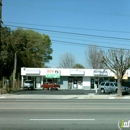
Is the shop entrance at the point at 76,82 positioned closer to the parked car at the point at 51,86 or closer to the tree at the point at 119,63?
the parked car at the point at 51,86

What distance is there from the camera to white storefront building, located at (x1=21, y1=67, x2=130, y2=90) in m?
52.3

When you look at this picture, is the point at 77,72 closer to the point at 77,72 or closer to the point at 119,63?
the point at 77,72

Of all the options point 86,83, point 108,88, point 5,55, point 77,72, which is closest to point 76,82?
point 86,83

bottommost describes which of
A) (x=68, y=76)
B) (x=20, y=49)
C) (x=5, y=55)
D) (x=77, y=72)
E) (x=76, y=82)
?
(x=76, y=82)

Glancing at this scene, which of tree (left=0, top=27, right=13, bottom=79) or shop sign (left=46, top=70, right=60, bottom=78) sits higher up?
tree (left=0, top=27, right=13, bottom=79)

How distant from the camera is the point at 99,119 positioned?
10711mm

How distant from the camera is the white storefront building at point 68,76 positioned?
5228cm

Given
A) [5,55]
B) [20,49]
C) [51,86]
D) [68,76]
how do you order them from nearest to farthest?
[51,86] → [68,76] → [5,55] → [20,49]

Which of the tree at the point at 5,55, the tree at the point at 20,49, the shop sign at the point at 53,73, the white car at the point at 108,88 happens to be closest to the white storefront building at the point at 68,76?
the shop sign at the point at 53,73

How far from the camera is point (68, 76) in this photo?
5341 centimetres

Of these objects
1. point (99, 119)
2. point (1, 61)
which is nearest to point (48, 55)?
point (1, 61)

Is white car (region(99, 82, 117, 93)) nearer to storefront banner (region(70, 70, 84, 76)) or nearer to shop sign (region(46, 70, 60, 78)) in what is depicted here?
storefront banner (region(70, 70, 84, 76))

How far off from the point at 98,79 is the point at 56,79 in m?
8.22

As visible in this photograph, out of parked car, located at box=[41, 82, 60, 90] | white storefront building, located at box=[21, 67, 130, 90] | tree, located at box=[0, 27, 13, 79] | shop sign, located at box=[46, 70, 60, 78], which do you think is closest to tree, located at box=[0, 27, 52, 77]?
tree, located at box=[0, 27, 13, 79]
